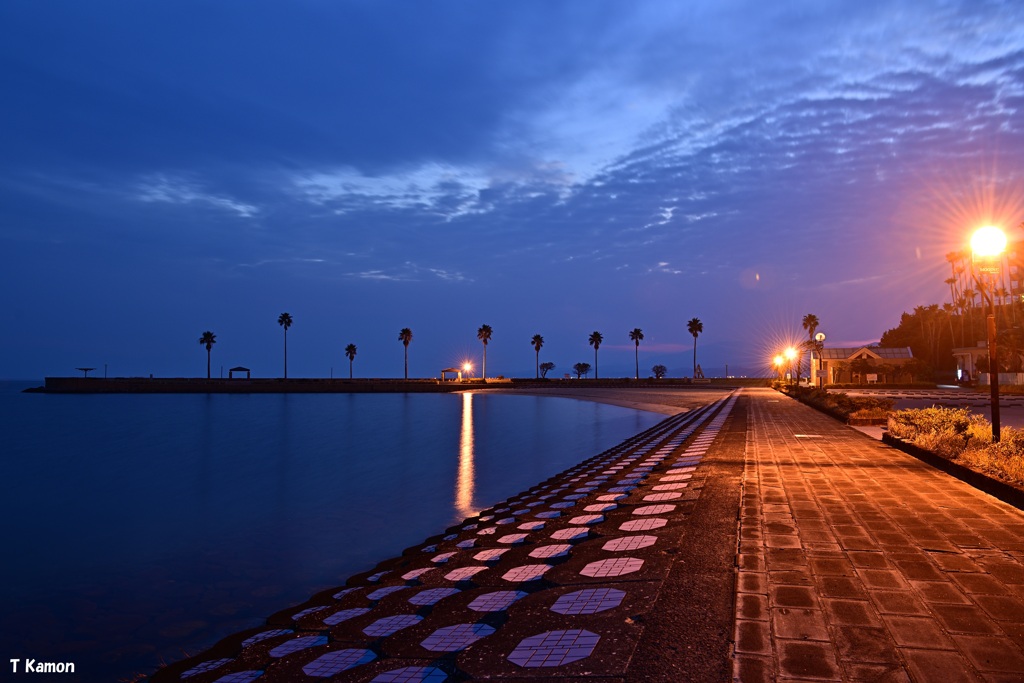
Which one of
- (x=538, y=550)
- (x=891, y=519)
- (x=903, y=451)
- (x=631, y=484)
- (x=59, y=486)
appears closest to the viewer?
(x=891, y=519)

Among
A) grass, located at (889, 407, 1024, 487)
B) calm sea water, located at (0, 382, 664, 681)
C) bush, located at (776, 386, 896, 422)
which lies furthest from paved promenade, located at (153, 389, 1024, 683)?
bush, located at (776, 386, 896, 422)

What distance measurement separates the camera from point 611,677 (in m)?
3.19

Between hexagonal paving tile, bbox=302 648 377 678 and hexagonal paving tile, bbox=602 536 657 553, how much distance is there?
255cm

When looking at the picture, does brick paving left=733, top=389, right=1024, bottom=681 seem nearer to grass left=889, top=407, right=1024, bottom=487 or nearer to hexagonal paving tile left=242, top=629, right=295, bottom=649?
grass left=889, top=407, right=1024, bottom=487

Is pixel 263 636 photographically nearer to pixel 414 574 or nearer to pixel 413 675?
pixel 414 574

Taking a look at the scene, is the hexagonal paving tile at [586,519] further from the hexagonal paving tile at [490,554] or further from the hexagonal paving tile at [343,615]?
the hexagonal paving tile at [343,615]

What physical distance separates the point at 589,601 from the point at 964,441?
9294 mm

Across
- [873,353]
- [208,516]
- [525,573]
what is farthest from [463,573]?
[873,353]

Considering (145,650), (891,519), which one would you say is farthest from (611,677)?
(145,650)

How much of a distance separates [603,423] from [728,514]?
3797 centimetres

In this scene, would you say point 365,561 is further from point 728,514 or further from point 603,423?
point 603,423

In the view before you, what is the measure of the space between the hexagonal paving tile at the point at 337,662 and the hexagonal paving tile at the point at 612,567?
1.94 meters

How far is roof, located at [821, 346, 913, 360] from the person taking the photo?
65438 millimetres

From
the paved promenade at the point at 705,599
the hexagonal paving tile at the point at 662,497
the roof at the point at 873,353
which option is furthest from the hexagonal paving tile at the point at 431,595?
the roof at the point at 873,353
